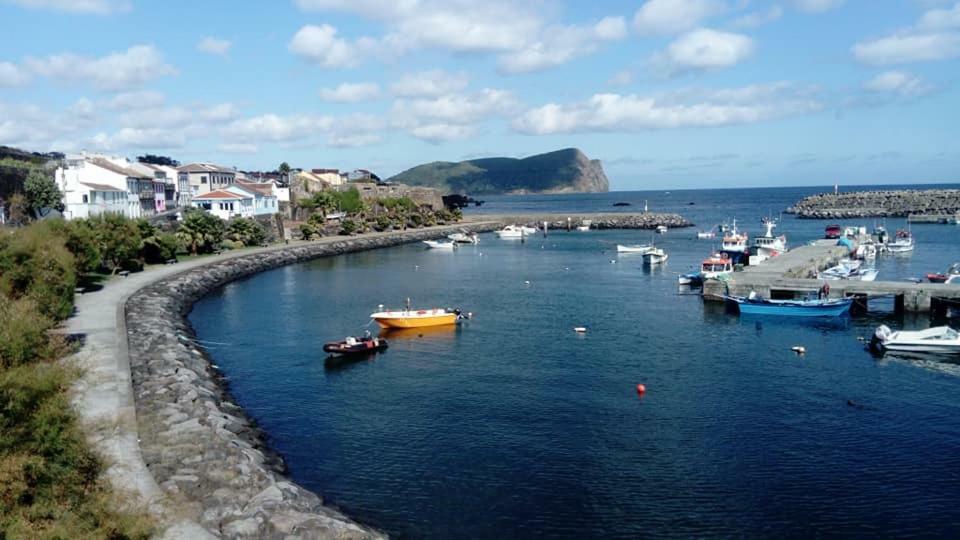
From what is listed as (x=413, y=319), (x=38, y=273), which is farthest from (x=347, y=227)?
(x=38, y=273)

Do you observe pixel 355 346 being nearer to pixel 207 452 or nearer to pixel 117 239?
Answer: pixel 207 452

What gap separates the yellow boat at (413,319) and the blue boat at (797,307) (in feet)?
67.4

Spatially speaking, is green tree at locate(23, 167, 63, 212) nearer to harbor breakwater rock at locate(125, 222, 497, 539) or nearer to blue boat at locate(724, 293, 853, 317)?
harbor breakwater rock at locate(125, 222, 497, 539)

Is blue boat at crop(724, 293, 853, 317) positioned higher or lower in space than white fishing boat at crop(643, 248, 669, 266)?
lower

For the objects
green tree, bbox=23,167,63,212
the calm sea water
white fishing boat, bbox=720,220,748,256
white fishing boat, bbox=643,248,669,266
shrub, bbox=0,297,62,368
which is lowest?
the calm sea water

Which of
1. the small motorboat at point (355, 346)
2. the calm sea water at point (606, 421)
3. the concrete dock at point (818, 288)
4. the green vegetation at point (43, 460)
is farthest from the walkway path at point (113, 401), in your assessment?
the concrete dock at point (818, 288)

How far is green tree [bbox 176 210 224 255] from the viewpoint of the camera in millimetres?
82062

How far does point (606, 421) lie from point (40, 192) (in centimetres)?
6967

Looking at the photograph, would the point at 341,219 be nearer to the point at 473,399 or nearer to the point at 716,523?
the point at 473,399

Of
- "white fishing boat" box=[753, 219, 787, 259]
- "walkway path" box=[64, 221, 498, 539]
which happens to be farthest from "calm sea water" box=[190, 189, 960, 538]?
"white fishing boat" box=[753, 219, 787, 259]

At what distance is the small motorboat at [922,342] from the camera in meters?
40.3

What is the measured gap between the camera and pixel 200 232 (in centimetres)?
8362

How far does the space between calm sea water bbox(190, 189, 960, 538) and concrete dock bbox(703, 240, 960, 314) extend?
184 cm

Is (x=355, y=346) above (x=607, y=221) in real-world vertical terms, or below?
below
